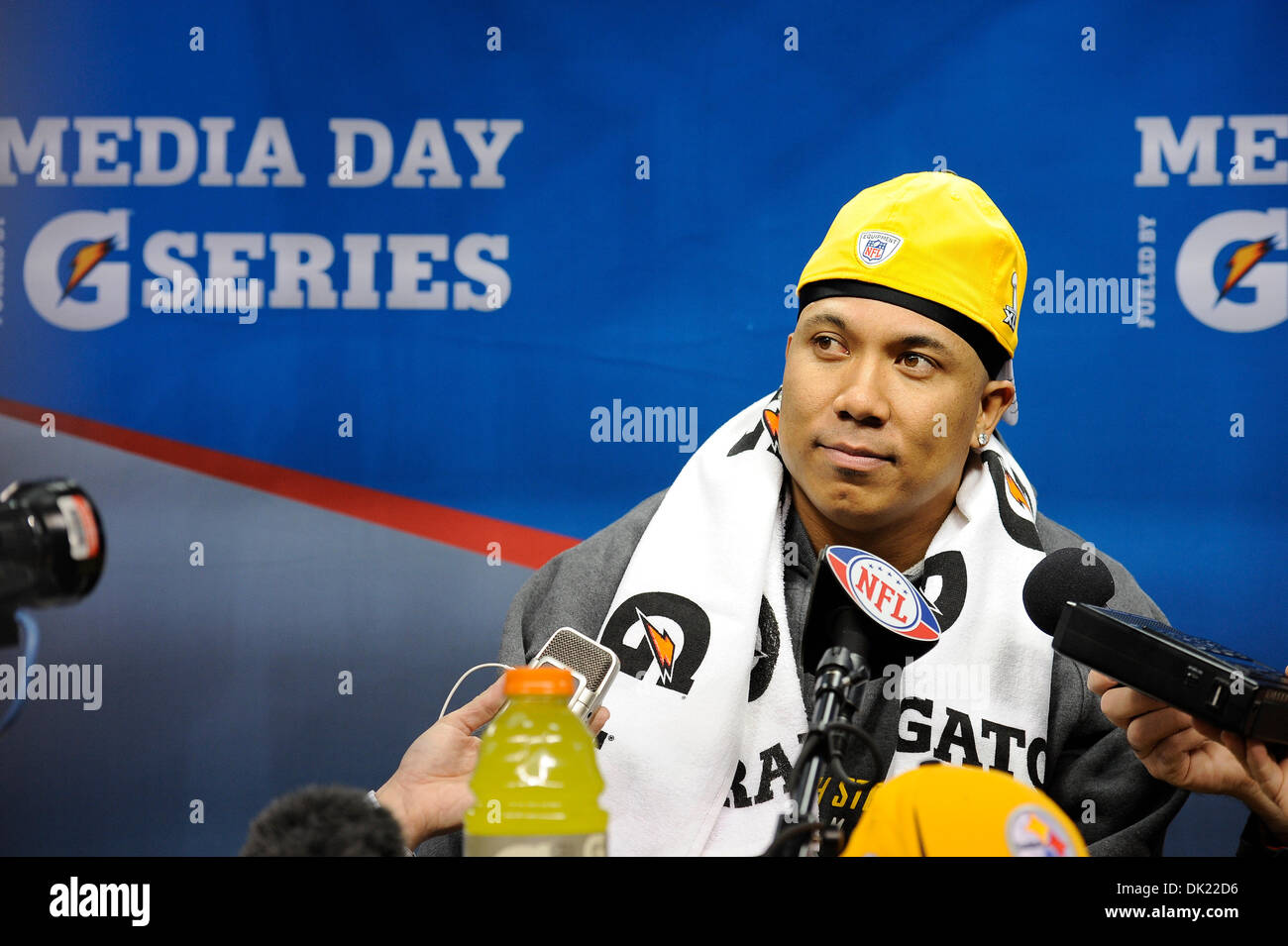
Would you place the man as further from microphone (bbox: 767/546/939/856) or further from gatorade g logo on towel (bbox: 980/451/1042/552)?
microphone (bbox: 767/546/939/856)

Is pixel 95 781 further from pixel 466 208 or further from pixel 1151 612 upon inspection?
pixel 1151 612

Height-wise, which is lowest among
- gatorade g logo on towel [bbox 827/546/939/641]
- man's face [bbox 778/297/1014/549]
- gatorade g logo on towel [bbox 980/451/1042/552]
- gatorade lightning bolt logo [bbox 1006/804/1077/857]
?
gatorade lightning bolt logo [bbox 1006/804/1077/857]

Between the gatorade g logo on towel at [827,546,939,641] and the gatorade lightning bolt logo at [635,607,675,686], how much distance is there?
0.59 metres

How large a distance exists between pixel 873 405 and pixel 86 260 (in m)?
1.68

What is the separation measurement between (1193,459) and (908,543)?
2.73 feet

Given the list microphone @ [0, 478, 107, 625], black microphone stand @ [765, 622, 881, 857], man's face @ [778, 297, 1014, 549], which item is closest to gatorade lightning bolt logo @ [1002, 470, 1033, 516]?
man's face @ [778, 297, 1014, 549]

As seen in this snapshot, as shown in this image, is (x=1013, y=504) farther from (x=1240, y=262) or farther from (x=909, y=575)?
(x=1240, y=262)

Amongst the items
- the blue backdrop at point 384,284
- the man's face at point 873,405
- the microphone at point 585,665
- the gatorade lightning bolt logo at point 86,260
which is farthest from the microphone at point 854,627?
the gatorade lightning bolt logo at point 86,260

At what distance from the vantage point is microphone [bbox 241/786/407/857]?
0.79 metres

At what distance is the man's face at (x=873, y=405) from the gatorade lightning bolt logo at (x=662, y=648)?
0.30 meters

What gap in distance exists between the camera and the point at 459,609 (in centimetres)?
241

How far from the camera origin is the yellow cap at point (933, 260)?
1661 millimetres

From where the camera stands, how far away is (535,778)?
2.94 ft
